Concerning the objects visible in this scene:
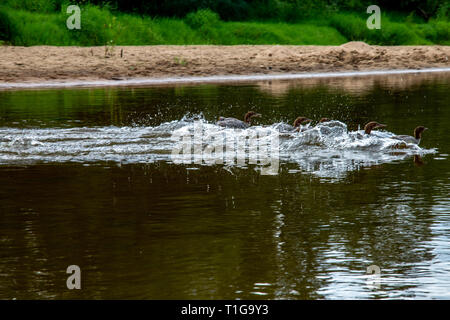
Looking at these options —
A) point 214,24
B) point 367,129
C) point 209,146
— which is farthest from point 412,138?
point 214,24

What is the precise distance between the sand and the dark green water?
11329 millimetres

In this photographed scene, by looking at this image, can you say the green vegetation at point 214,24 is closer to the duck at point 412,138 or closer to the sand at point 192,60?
the sand at point 192,60

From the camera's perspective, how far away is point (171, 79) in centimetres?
2720

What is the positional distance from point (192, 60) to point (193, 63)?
0.21 metres

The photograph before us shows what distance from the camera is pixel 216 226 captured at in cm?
823

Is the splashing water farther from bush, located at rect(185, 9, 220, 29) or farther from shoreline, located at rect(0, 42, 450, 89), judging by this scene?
bush, located at rect(185, 9, 220, 29)

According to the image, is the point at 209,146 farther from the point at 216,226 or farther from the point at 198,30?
the point at 198,30

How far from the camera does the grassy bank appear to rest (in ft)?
96.0

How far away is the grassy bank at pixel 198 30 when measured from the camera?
29.2 metres

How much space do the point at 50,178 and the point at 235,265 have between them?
4.68 m

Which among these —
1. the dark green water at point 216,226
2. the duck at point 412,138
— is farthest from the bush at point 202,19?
the duck at point 412,138

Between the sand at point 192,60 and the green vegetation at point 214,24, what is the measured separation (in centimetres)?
145
